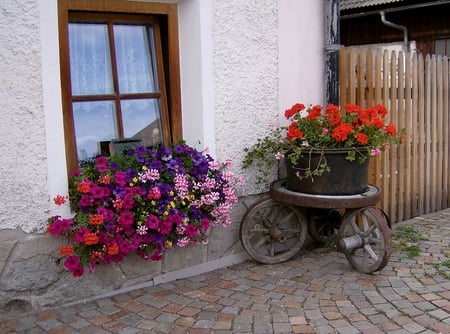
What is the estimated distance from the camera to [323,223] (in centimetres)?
445

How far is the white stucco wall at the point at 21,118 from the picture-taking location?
10.2 feet

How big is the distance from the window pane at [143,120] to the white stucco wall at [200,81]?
0.82 ft

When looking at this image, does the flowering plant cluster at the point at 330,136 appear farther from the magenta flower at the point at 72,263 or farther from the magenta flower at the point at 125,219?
the magenta flower at the point at 72,263

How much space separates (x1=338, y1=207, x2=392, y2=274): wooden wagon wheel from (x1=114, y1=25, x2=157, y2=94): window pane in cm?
188

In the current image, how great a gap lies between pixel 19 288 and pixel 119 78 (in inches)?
65.8

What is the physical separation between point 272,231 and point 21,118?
83.5 inches

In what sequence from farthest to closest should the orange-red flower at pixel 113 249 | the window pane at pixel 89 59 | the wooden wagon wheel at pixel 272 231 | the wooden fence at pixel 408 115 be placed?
the wooden fence at pixel 408 115, the wooden wagon wheel at pixel 272 231, the window pane at pixel 89 59, the orange-red flower at pixel 113 249

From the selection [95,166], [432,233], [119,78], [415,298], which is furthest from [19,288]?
[432,233]

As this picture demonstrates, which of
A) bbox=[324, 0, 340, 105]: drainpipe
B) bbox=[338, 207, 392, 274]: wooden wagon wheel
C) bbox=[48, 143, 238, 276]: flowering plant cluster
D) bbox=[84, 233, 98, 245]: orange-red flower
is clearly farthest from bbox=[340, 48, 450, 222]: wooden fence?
bbox=[84, 233, 98, 245]: orange-red flower

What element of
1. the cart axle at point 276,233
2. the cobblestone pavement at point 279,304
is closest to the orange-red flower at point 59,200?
the cobblestone pavement at point 279,304

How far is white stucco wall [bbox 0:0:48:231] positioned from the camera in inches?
122

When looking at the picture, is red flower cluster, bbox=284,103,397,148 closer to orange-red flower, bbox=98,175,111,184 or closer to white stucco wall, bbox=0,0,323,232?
white stucco wall, bbox=0,0,323,232

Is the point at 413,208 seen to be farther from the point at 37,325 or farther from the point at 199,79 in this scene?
the point at 37,325

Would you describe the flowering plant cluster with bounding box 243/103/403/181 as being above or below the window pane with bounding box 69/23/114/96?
below
